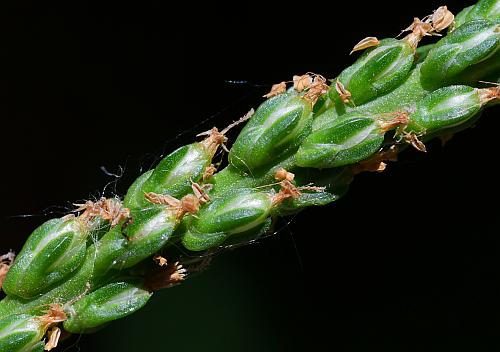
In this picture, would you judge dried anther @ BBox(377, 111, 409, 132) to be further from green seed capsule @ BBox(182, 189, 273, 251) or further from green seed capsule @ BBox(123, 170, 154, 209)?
green seed capsule @ BBox(123, 170, 154, 209)

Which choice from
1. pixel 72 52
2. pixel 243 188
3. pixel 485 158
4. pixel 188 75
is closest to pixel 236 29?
pixel 188 75

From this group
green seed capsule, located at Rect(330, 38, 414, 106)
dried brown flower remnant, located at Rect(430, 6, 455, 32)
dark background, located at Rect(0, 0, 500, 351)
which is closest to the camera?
green seed capsule, located at Rect(330, 38, 414, 106)

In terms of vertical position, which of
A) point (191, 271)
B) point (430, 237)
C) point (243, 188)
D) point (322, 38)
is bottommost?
point (430, 237)

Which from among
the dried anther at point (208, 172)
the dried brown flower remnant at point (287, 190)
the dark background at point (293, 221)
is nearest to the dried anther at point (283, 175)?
the dried brown flower remnant at point (287, 190)

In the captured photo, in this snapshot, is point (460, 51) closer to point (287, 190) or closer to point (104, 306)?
point (287, 190)

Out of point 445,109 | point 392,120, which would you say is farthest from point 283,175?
point 445,109

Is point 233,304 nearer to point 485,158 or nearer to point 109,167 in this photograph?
point 109,167

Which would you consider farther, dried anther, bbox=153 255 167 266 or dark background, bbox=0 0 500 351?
dark background, bbox=0 0 500 351

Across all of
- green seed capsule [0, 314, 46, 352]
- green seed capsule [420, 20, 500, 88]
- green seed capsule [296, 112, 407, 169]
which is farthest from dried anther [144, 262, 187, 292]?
green seed capsule [420, 20, 500, 88]
